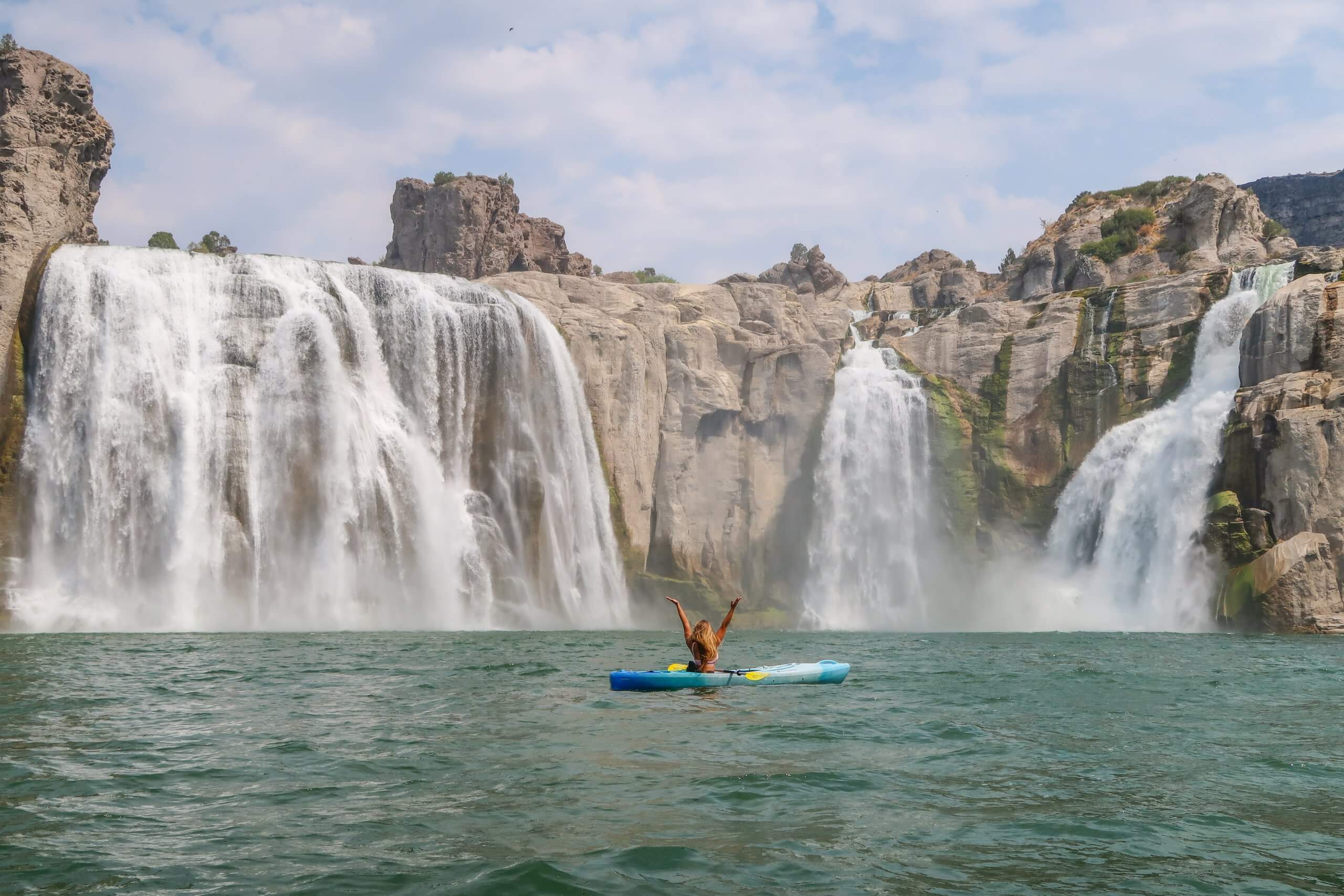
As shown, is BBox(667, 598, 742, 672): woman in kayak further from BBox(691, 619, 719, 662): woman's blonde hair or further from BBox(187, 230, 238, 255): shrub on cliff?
BBox(187, 230, 238, 255): shrub on cliff

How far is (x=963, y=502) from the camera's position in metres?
48.3

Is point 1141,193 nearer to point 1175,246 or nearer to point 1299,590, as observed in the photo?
point 1175,246

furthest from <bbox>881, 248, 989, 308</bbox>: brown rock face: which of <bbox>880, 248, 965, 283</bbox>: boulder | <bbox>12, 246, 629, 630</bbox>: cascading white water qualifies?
<bbox>12, 246, 629, 630</bbox>: cascading white water

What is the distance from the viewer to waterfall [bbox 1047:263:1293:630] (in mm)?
38875

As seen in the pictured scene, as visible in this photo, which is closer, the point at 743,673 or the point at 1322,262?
the point at 743,673

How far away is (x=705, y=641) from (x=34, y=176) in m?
30.6

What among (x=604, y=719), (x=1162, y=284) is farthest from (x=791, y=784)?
(x=1162, y=284)

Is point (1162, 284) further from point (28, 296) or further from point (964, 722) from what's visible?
point (28, 296)

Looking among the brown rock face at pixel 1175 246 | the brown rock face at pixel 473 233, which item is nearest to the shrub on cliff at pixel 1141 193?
the brown rock face at pixel 1175 246

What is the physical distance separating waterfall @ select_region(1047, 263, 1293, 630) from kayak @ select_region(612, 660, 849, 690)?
2402cm

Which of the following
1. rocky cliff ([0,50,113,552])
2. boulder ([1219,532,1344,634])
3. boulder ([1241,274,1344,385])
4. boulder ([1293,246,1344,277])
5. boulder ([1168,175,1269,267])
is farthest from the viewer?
boulder ([1168,175,1269,267])

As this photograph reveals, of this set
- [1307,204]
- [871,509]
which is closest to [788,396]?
[871,509]

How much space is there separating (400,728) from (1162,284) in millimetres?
41956

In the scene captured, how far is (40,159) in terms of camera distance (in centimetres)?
3688
